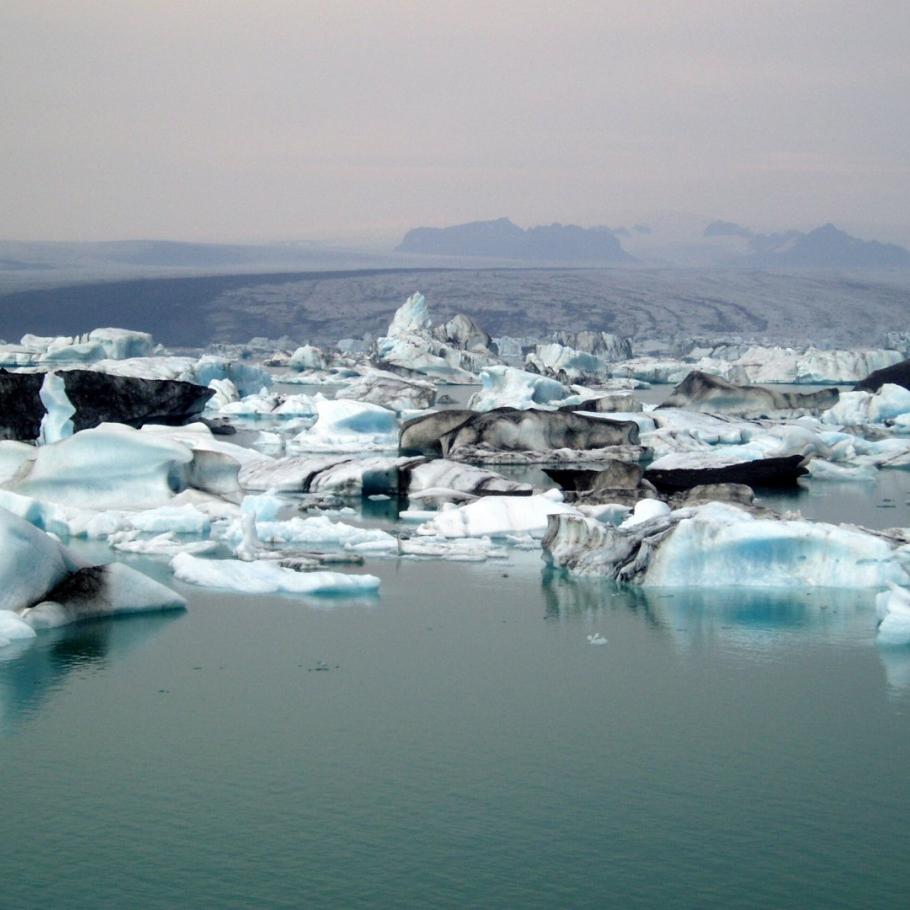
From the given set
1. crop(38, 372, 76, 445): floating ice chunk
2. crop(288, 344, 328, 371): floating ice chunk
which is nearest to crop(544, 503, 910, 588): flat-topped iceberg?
crop(38, 372, 76, 445): floating ice chunk

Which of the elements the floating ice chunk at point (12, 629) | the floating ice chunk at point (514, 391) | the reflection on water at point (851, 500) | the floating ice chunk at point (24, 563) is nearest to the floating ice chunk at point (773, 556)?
the reflection on water at point (851, 500)

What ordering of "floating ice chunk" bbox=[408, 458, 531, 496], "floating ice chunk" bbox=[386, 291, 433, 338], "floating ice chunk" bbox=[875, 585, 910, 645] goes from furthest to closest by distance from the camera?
"floating ice chunk" bbox=[386, 291, 433, 338]
"floating ice chunk" bbox=[408, 458, 531, 496]
"floating ice chunk" bbox=[875, 585, 910, 645]

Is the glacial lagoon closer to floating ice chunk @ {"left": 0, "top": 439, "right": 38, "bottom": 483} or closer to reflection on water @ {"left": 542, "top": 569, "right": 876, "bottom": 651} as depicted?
reflection on water @ {"left": 542, "top": 569, "right": 876, "bottom": 651}

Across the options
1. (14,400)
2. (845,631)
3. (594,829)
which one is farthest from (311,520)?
(14,400)

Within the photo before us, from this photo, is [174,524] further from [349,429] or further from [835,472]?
[835,472]

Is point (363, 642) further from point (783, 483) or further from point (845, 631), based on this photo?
point (783, 483)

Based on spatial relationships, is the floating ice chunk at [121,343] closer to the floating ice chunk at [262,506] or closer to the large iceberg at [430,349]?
the large iceberg at [430,349]
